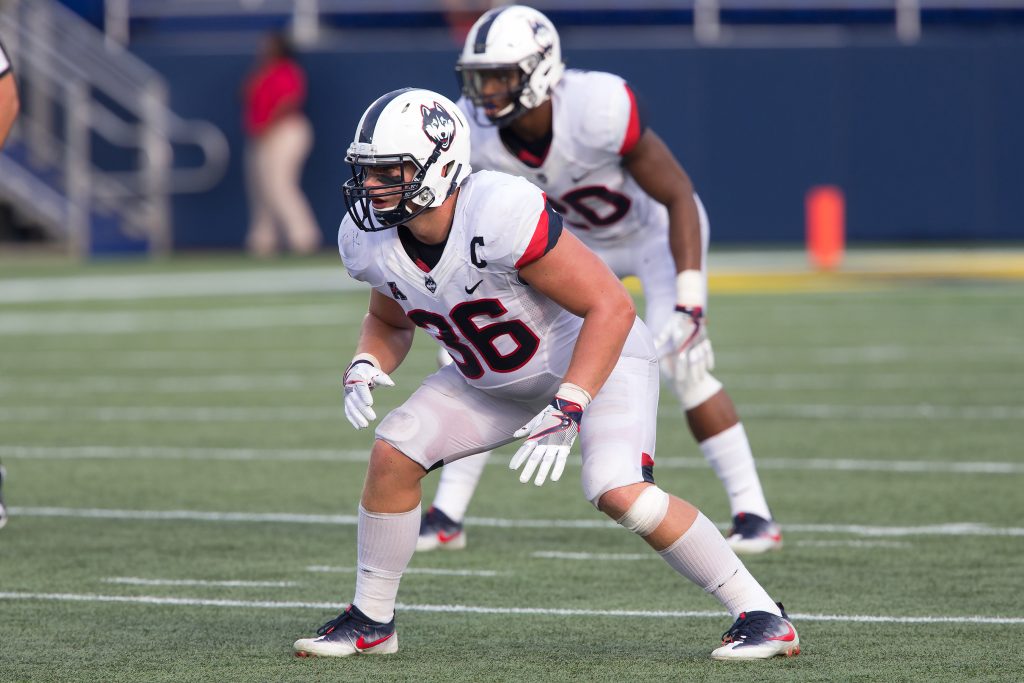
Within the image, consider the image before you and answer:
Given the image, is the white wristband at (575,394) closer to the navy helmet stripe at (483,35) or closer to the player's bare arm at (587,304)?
the player's bare arm at (587,304)

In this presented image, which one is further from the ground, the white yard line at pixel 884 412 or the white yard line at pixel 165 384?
the white yard line at pixel 884 412

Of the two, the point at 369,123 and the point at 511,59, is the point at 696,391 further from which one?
the point at 369,123

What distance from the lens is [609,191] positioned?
6625 mm

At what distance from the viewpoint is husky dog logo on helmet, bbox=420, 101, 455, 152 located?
4625 mm

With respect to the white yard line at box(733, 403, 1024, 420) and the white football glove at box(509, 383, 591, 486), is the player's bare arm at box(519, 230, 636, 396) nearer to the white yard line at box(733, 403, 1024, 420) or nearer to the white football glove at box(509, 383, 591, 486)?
the white football glove at box(509, 383, 591, 486)

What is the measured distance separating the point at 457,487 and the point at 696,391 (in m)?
0.88

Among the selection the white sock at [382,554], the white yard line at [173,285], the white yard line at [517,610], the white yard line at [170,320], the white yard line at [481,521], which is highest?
the white sock at [382,554]

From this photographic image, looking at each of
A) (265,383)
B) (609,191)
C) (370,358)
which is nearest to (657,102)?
(265,383)

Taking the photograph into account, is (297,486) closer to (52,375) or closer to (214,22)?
(52,375)

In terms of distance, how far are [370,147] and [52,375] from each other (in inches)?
280

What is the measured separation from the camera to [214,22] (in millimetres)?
21688

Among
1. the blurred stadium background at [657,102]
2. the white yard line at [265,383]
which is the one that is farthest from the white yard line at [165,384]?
the blurred stadium background at [657,102]

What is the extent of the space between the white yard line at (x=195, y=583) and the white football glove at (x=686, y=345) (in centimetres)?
143

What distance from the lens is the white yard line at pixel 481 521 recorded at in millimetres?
6355
